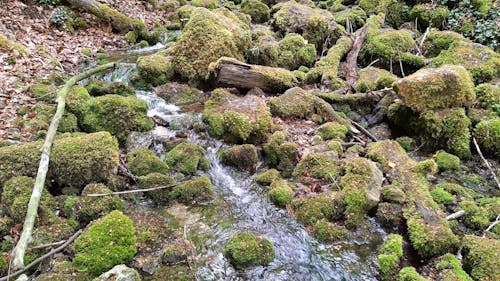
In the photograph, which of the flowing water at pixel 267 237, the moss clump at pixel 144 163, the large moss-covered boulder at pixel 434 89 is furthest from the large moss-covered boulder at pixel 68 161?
the large moss-covered boulder at pixel 434 89

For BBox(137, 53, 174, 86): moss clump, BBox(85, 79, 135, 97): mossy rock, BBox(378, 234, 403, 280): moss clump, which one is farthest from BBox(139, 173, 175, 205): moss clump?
BBox(137, 53, 174, 86): moss clump

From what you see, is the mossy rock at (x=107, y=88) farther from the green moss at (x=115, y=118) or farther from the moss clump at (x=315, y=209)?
the moss clump at (x=315, y=209)

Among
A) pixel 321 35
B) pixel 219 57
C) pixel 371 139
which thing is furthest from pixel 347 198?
pixel 321 35

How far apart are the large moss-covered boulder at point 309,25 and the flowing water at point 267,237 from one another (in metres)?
7.76

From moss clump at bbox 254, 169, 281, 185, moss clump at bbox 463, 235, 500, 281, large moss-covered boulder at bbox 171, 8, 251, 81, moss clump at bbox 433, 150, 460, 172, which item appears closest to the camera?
moss clump at bbox 463, 235, 500, 281

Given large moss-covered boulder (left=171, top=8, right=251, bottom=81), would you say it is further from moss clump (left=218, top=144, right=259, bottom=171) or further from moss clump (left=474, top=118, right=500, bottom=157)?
moss clump (left=474, top=118, right=500, bottom=157)

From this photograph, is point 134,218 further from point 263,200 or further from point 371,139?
point 371,139

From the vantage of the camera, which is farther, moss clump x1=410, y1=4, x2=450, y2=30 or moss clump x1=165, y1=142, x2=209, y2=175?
moss clump x1=410, y1=4, x2=450, y2=30

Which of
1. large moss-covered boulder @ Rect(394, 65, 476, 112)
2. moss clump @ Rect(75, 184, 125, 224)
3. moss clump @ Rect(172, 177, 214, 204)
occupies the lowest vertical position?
moss clump @ Rect(172, 177, 214, 204)

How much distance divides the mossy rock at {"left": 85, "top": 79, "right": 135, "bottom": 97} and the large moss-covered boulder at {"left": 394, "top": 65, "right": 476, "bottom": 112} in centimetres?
648

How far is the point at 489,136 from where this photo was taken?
7.71m

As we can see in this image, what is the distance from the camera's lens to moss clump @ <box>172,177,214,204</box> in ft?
20.0

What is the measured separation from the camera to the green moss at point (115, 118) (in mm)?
7406

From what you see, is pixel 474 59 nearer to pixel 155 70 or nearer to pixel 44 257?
pixel 155 70
